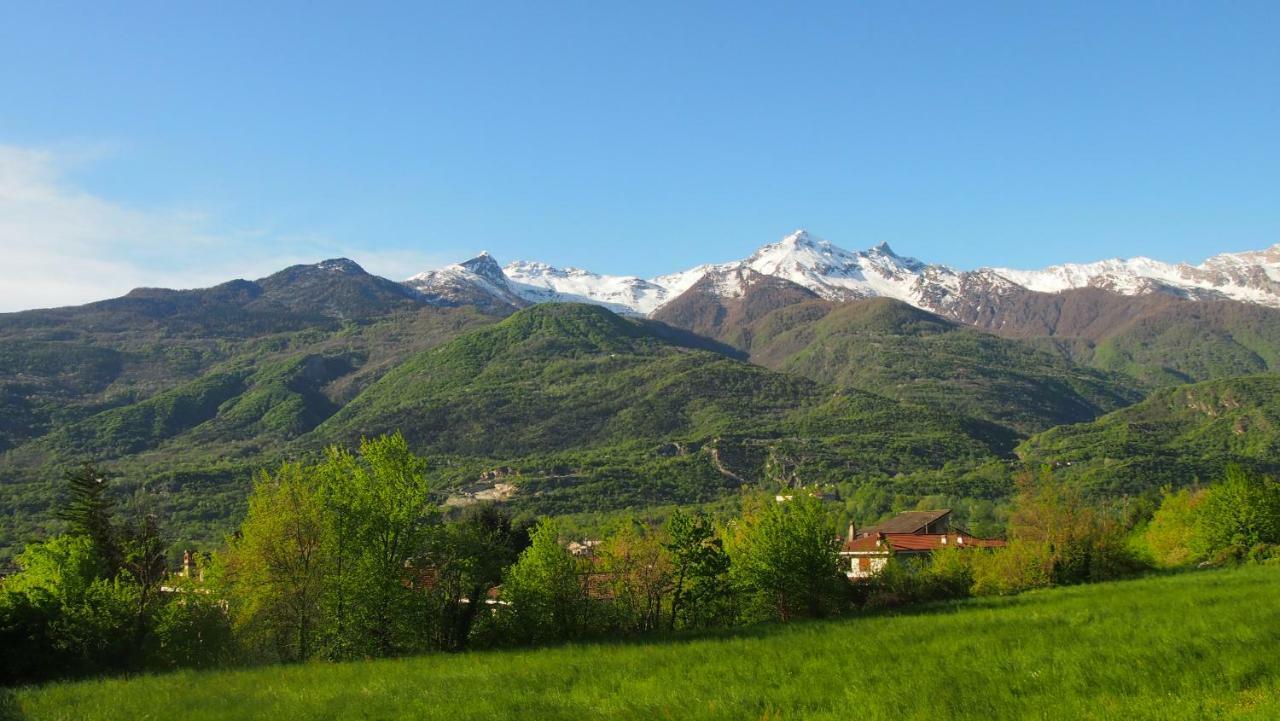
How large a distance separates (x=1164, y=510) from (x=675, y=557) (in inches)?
2499

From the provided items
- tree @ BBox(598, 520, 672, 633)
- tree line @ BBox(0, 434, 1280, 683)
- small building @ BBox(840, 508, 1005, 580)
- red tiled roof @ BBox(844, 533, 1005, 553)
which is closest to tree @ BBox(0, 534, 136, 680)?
tree line @ BBox(0, 434, 1280, 683)

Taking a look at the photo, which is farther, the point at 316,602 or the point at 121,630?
the point at 316,602

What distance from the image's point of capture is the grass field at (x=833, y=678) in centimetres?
2125

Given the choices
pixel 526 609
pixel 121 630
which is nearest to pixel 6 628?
pixel 121 630

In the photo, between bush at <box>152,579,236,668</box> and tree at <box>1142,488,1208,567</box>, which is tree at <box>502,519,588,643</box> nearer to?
bush at <box>152,579,236,668</box>

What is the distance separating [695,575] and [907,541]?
5952cm

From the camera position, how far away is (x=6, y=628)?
36938mm

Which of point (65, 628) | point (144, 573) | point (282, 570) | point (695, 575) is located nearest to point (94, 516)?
point (144, 573)

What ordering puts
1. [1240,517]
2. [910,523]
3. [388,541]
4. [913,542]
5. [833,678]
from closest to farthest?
[833,678], [388,541], [1240,517], [913,542], [910,523]

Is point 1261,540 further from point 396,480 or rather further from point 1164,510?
point 396,480

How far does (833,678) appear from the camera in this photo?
87.3 feet

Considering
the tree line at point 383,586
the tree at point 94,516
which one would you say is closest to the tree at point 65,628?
the tree line at point 383,586

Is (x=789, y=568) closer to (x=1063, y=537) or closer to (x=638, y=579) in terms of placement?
(x=638, y=579)

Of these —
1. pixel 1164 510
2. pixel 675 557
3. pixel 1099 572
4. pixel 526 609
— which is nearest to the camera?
pixel 526 609
